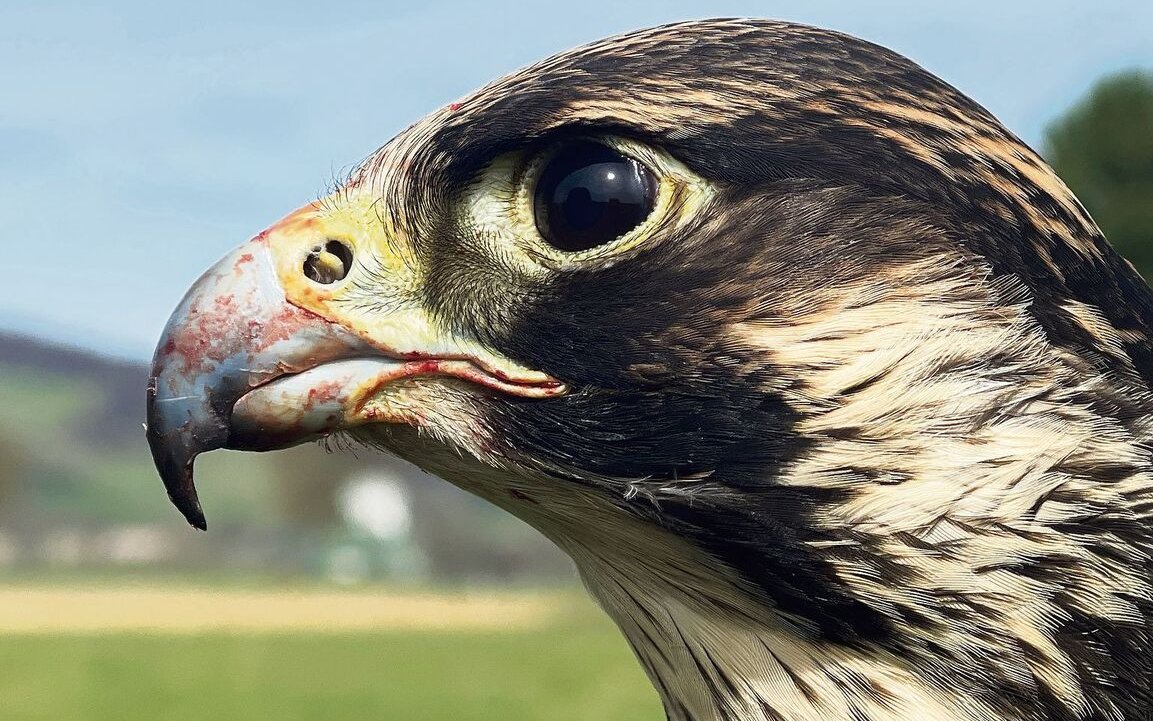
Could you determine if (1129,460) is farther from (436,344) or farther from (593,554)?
(436,344)

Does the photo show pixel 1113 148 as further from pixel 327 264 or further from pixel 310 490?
pixel 310 490

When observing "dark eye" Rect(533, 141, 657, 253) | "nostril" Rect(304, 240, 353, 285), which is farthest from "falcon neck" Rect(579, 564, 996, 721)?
"nostril" Rect(304, 240, 353, 285)

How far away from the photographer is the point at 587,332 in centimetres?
231

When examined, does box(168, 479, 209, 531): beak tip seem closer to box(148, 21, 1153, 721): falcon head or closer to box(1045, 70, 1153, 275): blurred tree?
box(148, 21, 1153, 721): falcon head

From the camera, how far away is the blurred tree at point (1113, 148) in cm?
3509

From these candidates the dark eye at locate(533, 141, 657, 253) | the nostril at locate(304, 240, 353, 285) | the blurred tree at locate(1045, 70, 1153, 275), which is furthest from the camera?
the blurred tree at locate(1045, 70, 1153, 275)

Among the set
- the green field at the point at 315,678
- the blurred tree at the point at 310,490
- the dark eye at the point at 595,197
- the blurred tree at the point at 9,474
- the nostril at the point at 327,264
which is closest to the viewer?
the dark eye at the point at 595,197

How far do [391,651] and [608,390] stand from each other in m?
31.0

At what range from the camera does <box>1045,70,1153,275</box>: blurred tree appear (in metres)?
35.1

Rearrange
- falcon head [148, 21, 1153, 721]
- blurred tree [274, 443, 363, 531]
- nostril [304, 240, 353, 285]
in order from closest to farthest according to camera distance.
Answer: falcon head [148, 21, 1153, 721] → nostril [304, 240, 353, 285] → blurred tree [274, 443, 363, 531]

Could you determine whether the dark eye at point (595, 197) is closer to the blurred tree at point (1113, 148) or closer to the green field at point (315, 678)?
the green field at point (315, 678)

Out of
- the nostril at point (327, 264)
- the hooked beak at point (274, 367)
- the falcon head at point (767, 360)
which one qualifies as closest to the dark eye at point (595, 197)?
the falcon head at point (767, 360)

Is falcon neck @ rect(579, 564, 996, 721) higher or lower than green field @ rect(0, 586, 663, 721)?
higher

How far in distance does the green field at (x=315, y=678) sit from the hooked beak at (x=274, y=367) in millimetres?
18315
